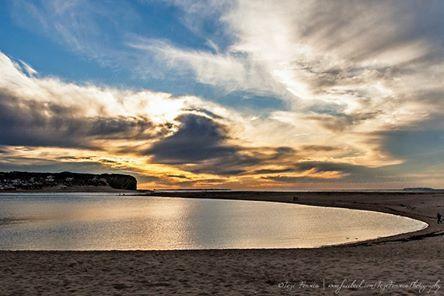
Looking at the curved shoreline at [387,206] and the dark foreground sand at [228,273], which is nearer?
the dark foreground sand at [228,273]

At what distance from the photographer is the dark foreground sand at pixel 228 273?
1373cm

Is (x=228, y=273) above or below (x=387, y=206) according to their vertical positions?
below

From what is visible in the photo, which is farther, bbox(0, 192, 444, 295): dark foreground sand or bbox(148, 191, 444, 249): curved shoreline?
bbox(148, 191, 444, 249): curved shoreline

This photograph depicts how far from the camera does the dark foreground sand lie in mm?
13727

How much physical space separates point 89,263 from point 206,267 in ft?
19.4

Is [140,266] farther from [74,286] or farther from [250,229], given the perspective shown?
[250,229]

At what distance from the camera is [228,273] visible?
1692cm

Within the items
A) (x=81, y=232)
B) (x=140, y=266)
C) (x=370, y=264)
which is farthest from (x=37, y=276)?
(x=81, y=232)

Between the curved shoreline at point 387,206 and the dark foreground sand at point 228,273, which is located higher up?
the curved shoreline at point 387,206

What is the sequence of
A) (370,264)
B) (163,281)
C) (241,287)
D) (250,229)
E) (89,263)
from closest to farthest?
(241,287) → (163,281) → (370,264) → (89,263) → (250,229)

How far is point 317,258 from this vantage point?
2059 centimetres

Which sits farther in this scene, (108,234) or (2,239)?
(108,234)

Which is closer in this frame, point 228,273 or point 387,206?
point 228,273

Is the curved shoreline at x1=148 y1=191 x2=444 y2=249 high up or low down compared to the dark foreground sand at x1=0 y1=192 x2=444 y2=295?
up
